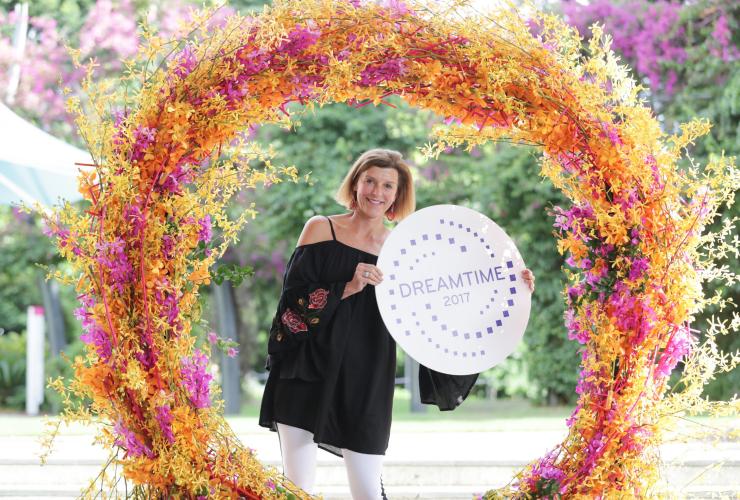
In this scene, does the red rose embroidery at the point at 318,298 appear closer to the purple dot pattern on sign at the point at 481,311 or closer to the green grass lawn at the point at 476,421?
the purple dot pattern on sign at the point at 481,311

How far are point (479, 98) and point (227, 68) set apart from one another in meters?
0.90

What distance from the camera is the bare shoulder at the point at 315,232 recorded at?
12.0 feet

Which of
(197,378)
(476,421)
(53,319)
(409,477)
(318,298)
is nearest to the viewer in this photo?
(197,378)

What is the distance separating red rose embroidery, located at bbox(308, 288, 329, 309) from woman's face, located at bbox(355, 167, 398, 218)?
366mm

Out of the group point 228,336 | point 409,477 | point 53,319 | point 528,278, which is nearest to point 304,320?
point 528,278

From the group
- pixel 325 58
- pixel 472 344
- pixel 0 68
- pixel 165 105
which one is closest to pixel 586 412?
pixel 472 344

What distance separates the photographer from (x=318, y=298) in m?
3.54

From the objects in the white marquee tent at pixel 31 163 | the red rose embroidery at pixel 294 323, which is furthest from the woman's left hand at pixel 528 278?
the white marquee tent at pixel 31 163

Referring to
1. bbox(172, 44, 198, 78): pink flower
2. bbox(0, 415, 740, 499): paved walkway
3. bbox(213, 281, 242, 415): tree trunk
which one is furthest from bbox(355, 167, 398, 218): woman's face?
bbox(213, 281, 242, 415): tree trunk

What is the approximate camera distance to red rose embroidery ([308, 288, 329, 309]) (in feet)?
11.6

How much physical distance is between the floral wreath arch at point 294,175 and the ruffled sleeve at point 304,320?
0.34 meters

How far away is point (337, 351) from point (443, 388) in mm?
516

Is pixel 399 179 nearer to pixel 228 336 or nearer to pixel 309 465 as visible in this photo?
pixel 309 465

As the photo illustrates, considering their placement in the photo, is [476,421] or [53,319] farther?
[53,319]
